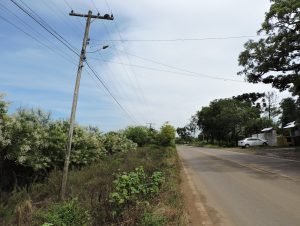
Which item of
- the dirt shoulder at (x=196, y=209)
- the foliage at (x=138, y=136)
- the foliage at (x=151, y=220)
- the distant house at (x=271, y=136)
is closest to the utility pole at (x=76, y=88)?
the dirt shoulder at (x=196, y=209)

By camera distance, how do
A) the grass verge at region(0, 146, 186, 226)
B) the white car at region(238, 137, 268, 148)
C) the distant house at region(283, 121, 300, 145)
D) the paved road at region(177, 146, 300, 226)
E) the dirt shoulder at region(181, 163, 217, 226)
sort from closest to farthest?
the grass verge at region(0, 146, 186, 226)
the dirt shoulder at region(181, 163, 217, 226)
the paved road at region(177, 146, 300, 226)
the distant house at region(283, 121, 300, 145)
the white car at region(238, 137, 268, 148)

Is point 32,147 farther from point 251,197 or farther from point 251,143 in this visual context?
point 251,143

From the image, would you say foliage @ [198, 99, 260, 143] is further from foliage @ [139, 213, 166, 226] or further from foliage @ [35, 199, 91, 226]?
foliage @ [139, 213, 166, 226]

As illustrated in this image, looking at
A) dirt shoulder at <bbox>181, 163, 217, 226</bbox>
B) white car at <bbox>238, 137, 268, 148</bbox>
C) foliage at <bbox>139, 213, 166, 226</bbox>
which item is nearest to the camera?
foliage at <bbox>139, 213, 166, 226</bbox>

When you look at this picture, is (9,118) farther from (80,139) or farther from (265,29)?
(265,29)

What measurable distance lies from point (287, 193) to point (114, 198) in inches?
274

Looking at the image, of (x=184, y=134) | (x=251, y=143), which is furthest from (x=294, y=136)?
(x=184, y=134)

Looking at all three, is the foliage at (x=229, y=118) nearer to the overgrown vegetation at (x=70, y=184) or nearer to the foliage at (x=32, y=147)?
the overgrown vegetation at (x=70, y=184)

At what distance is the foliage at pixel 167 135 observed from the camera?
4612cm

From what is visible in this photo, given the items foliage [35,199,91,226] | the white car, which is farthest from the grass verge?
the white car

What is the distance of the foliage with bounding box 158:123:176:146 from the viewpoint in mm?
46125

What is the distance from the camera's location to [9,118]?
48.6ft

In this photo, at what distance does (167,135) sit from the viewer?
152 ft

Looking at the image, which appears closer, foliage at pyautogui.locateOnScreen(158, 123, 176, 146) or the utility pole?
the utility pole
